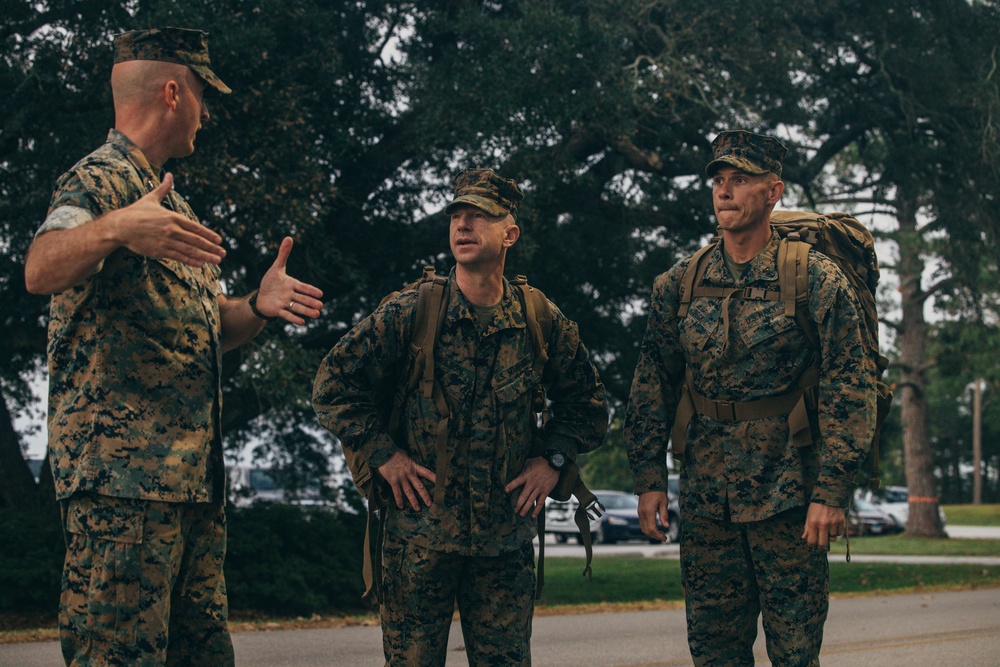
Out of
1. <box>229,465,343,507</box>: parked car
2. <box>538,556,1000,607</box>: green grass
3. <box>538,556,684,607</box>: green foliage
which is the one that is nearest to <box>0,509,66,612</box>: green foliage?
<box>229,465,343,507</box>: parked car

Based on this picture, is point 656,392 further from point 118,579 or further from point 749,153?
point 118,579

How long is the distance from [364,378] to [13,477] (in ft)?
32.0

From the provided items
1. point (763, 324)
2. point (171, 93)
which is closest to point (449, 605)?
point (763, 324)

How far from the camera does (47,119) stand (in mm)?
11719

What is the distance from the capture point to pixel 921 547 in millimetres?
28453

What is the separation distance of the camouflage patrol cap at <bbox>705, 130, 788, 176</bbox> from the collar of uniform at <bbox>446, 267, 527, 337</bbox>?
100 cm

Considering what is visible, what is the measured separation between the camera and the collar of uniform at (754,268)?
4.80 m

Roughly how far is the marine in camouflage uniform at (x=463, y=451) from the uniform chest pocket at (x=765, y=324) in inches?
33.2

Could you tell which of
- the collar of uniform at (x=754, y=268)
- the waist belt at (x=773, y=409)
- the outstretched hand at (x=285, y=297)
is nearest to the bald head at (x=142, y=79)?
the outstretched hand at (x=285, y=297)

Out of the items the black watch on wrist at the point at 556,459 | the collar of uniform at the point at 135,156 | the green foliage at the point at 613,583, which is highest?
the collar of uniform at the point at 135,156

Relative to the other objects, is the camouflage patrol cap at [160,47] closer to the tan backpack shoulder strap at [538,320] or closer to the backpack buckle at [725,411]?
the tan backpack shoulder strap at [538,320]

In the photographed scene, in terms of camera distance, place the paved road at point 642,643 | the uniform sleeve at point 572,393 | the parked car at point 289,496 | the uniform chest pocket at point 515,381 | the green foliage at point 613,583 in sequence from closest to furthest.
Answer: the uniform chest pocket at point 515,381 → the uniform sleeve at point 572,393 → the paved road at point 642,643 → the parked car at point 289,496 → the green foliage at point 613,583

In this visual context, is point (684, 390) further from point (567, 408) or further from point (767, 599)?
point (767, 599)

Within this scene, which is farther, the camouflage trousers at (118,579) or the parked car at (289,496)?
the parked car at (289,496)
